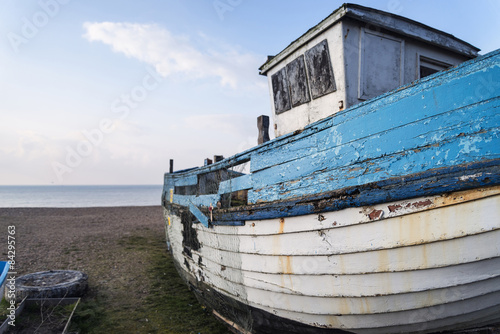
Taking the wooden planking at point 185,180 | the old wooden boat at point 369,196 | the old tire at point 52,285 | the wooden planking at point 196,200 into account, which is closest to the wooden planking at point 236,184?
the old wooden boat at point 369,196

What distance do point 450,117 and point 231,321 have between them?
4146mm

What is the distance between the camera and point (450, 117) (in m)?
2.34

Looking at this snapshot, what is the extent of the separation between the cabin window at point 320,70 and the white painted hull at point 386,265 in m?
2.02

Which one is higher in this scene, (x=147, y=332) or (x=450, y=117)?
(x=450, y=117)

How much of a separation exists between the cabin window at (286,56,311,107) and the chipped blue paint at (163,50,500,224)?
4.58ft

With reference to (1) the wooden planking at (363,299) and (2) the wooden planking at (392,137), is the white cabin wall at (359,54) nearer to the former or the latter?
(2) the wooden planking at (392,137)

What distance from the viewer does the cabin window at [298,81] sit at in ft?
15.3

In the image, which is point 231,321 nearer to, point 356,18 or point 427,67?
point 356,18

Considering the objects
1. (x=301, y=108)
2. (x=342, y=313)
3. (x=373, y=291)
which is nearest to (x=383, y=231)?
(x=373, y=291)

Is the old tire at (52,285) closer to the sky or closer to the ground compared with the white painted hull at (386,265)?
closer to the ground

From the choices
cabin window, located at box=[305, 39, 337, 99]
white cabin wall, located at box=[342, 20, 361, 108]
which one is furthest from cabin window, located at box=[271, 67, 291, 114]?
white cabin wall, located at box=[342, 20, 361, 108]

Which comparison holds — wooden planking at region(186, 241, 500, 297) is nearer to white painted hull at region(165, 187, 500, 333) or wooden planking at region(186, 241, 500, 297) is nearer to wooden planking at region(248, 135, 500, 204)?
white painted hull at region(165, 187, 500, 333)

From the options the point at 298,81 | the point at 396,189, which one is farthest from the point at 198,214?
the point at 396,189

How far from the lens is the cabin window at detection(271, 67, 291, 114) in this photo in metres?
5.05
